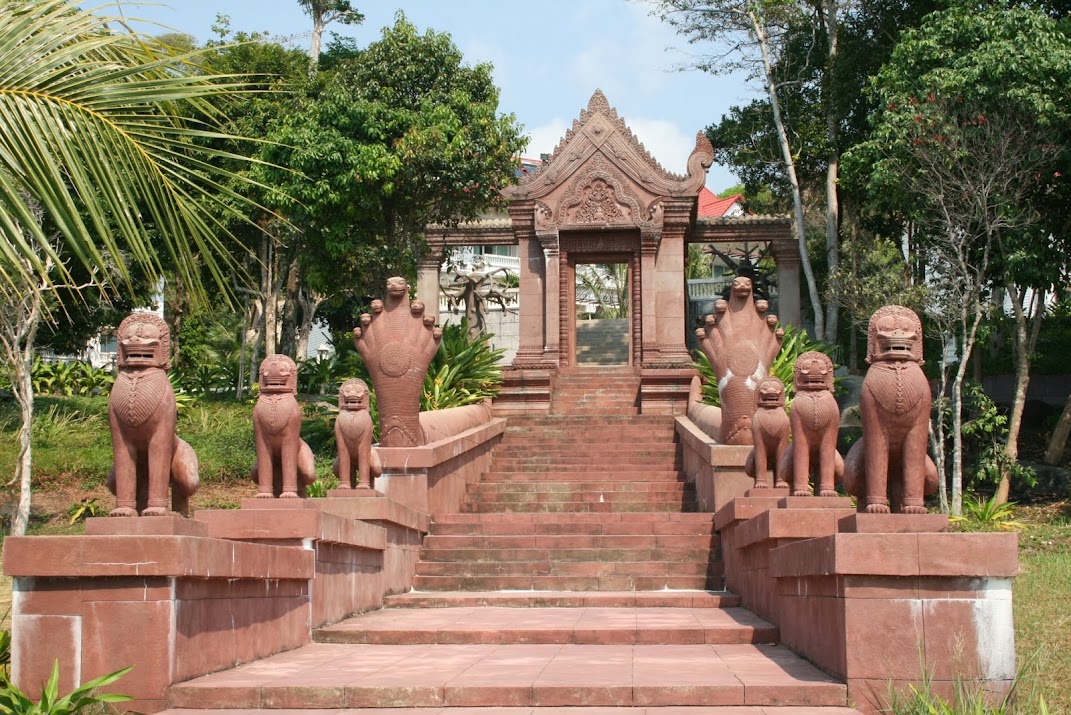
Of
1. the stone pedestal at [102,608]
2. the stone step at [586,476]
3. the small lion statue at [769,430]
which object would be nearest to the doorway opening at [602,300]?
the stone step at [586,476]

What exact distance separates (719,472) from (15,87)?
29.1 feet

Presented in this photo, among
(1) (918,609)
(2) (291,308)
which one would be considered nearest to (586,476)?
(1) (918,609)

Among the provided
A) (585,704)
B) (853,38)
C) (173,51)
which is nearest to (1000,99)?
(853,38)

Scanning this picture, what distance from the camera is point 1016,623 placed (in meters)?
8.45

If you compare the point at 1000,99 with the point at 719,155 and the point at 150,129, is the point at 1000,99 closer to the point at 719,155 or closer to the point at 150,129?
the point at 719,155

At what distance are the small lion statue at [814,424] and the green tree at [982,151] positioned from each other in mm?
7603

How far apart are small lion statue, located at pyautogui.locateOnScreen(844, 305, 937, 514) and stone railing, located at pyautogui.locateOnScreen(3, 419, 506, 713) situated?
3.44m

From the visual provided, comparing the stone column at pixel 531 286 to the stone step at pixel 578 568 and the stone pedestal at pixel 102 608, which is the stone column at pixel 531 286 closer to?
the stone step at pixel 578 568

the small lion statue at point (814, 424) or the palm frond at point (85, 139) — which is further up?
the palm frond at point (85, 139)

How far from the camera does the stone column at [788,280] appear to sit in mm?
24797

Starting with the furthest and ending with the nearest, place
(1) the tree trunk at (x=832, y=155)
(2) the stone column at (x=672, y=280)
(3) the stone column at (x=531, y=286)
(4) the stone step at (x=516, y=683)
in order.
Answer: (1) the tree trunk at (x=832, y=155), (3) the stone column at (x=531, y=286), (2) the stone column at (x=672, y=280), (4) the stone step at (x=516, y=683)

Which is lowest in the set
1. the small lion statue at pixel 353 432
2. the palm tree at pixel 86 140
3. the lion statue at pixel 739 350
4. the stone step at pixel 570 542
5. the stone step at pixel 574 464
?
the stone step at pixel 570 542

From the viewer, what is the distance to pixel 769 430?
945cm

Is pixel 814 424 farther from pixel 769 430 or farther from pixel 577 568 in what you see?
pixel 577 568
